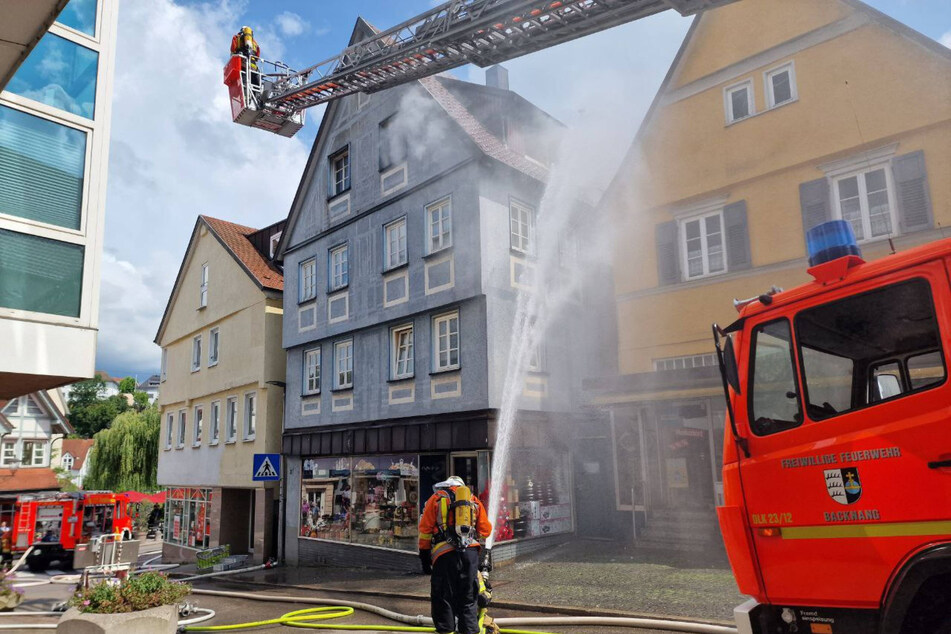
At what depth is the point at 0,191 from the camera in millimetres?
6332

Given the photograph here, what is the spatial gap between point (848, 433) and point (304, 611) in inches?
352

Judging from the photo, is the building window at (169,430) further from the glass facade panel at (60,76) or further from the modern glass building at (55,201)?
the glass facade panel at (60,76)

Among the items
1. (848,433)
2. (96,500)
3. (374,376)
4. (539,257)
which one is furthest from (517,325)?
(96,500)

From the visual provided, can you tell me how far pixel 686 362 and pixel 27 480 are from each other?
49.5 meters

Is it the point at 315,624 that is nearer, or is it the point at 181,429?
the point at 315,624

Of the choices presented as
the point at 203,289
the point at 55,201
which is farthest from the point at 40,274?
the point at 203,289

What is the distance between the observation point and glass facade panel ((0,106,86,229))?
6422 mm

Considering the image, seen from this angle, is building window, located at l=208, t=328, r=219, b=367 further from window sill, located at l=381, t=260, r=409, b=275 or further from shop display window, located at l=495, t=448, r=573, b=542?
shop display window, located at l=495, t=448, r=573, b=542

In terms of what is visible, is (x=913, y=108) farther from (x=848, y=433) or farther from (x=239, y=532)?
(x=239, y=532)

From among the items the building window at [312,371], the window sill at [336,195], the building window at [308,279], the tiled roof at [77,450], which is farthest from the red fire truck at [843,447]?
the tiled roof at [77,450]

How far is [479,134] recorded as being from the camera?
55.7 feet

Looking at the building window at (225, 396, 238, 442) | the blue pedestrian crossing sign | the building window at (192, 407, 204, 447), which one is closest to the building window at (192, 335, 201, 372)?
the building window at (192, 407, 204, 447)

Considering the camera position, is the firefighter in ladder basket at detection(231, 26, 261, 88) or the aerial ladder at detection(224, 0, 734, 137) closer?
the aerial ladder at detection(224, 0, 734, 137)

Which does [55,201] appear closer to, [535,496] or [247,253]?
[535,496]
